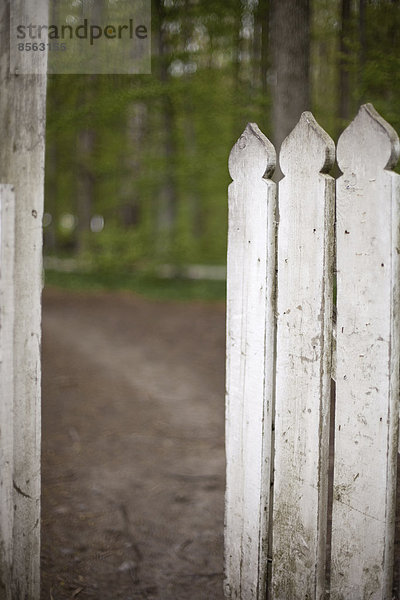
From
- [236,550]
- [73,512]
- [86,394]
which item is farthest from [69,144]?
[236,550]

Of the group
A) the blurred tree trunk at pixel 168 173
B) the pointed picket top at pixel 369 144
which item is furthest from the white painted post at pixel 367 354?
the blurred tree trunk at pixel 168 173

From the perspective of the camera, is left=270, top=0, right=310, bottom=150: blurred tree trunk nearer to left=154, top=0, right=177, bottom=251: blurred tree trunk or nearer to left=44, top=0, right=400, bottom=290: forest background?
left=44, top=0, right=400, bottom=290: forest background

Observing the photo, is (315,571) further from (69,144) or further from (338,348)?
(69,144)

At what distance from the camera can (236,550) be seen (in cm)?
223

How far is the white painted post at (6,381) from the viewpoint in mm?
2195

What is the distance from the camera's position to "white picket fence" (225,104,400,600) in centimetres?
182

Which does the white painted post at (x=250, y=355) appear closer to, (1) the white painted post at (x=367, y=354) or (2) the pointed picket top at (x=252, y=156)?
(2) the pointed picket top at (x=252, y=156)

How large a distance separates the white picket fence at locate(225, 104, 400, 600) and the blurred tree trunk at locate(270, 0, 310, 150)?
12.9 feet

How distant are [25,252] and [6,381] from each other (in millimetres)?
513

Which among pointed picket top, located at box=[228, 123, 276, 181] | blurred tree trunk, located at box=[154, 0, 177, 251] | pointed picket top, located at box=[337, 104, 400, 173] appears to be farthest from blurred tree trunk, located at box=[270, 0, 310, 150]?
blurred tree trunk, located at box=[154, 0, 177, 251]

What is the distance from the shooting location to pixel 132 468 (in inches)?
169

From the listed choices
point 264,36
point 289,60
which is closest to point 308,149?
point 289,60

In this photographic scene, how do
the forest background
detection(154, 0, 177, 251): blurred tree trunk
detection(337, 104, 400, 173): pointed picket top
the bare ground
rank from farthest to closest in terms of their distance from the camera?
detection(154, 0, 177, 251): blurred tree trunk < the forest background < the bare ground < detection(337, 104, 400, 173): pointed picket top

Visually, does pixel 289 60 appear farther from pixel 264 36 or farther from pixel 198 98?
pixel 198 98
